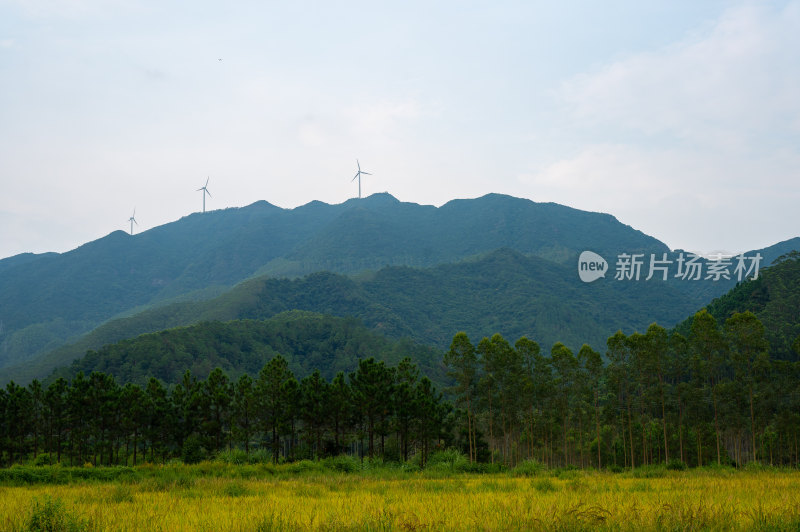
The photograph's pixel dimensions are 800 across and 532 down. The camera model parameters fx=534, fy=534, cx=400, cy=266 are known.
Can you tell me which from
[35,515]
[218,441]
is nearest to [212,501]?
[35,515]

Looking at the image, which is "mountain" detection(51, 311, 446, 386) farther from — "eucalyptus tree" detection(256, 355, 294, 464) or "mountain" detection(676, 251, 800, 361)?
"eucalyptus tree" detection(256, 355, 294, 464)

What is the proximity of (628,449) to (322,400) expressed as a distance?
49.1 metres

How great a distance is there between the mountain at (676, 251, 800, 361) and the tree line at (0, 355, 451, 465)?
66692mm

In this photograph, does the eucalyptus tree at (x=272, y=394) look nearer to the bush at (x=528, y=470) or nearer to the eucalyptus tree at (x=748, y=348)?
the bush at (x=528, y=470)

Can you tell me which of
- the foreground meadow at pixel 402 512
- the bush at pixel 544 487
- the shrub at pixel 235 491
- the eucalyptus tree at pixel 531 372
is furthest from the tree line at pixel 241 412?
the foreground meadow at pixel 402 512

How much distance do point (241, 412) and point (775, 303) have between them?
10614cm

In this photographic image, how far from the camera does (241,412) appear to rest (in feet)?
183

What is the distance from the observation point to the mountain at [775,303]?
90938 mm

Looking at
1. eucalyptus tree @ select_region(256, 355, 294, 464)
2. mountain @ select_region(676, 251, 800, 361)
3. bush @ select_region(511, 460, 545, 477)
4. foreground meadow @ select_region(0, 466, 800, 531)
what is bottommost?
bush @ select_region(511, 460, 545, 477)

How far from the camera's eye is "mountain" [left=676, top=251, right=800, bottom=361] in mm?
90938

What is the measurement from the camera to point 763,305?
119 m

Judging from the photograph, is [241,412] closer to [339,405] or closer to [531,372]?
[339,405]

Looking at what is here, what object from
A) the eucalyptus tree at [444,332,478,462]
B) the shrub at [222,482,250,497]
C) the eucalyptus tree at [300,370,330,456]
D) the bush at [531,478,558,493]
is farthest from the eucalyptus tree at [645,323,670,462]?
the shrub at [222,482,250,497]

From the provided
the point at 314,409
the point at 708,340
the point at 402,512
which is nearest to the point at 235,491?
the point at 402,512
